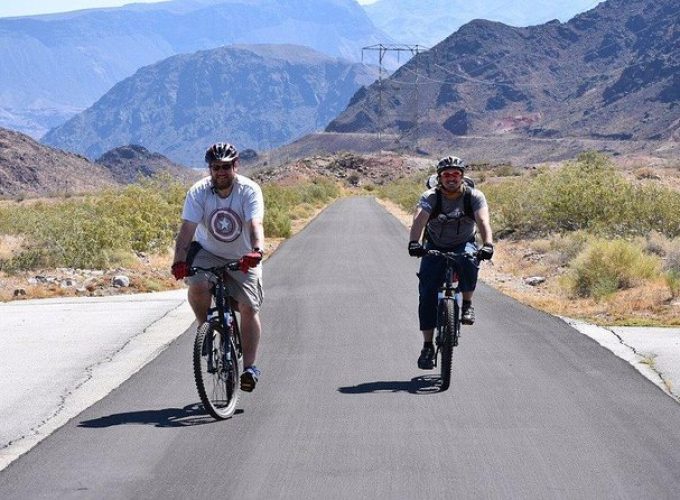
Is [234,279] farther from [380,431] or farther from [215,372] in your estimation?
[380,431]

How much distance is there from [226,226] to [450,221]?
93.7 inches

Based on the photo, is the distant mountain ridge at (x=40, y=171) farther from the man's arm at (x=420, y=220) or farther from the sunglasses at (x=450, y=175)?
the sunglasses at (x=450, y=175)

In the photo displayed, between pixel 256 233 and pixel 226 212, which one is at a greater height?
pixel 226 212

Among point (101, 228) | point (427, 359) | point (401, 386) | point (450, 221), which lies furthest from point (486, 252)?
point (101, 228)

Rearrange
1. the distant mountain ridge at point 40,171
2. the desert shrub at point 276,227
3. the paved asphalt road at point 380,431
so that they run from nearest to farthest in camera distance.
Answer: the paved asphalt road at point 380,431 < the desert shrub at point 276,227 < the distant mountain ridge at point 40,171

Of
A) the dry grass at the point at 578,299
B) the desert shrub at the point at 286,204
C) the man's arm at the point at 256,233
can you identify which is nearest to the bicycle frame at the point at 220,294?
the man's arm at the point at 256,233

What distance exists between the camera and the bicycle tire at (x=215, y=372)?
27.2 feet

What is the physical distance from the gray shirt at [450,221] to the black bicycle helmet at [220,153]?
2.16m

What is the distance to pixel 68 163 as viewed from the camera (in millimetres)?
119875

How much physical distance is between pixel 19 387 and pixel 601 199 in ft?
72.7

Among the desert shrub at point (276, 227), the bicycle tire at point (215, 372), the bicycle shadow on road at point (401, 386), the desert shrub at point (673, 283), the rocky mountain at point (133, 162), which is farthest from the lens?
the rocky mountain at point (133, 162)

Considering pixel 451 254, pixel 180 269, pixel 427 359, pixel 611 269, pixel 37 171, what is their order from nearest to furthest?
pixel 180 269 → pixel 451 254 → pixel 427 359 → pixel 611 269 → pixel 37 171

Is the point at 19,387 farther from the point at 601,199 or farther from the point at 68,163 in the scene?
the point at 68,163

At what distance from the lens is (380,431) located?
802cm
